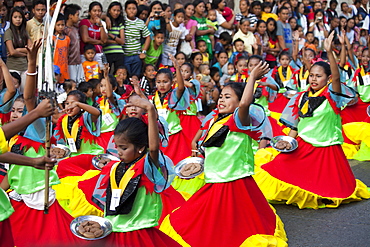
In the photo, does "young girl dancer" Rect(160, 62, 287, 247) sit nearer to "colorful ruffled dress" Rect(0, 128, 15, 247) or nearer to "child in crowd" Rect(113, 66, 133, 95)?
"colorful ruffled dress" Rect(0, 128, 15, 247)

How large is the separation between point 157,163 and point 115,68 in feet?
21.6

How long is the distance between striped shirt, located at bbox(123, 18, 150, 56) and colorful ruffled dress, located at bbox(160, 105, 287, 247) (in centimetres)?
586

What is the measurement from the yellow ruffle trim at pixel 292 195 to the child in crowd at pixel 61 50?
439 centimetres

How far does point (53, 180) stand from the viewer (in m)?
5.15

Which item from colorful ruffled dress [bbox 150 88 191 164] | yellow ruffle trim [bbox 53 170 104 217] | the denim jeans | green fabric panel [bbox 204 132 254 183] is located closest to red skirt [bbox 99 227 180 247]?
green fabric panel [bbox 204 132 254 183]

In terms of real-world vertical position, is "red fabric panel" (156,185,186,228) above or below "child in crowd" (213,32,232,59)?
below

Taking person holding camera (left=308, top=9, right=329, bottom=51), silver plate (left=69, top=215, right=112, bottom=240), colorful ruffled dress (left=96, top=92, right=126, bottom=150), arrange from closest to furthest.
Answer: silver plate (left=69, top=215, right=112, bottom=240)
colorful ruffled dress (left=96, top=92, right=126, bottom=150)
person holding camera (left=308, top=9, right=329, bottom=51)

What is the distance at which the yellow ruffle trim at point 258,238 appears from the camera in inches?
183

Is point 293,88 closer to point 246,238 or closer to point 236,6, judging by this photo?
point 236,6

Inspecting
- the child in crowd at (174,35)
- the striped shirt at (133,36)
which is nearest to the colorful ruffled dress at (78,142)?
the striped shirt at (133,36)

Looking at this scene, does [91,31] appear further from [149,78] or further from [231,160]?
[231,160]

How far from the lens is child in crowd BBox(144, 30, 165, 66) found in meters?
11.0

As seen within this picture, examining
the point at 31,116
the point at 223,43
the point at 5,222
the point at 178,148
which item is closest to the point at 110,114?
the point at 178,148

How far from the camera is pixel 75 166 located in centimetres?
668
